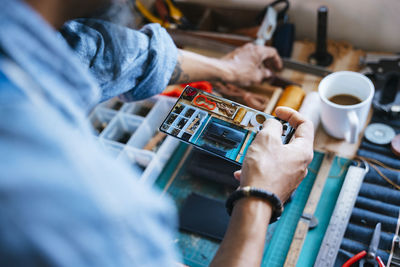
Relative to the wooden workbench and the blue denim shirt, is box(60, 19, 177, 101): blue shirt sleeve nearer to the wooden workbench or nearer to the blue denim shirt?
the blue denim shirt

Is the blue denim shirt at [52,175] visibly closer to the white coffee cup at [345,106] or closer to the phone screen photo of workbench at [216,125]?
the phone screen photo of workbench at [216,125]

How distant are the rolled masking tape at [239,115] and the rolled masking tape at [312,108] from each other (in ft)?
0.88

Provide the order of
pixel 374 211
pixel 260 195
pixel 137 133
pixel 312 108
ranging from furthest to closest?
pixel 137 133
pixel 312 108
pixel 374 211
pixel 260 195

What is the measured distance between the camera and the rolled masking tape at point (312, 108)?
0.88 m

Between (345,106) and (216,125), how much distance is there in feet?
1.09

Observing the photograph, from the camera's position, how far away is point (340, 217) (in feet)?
2.47

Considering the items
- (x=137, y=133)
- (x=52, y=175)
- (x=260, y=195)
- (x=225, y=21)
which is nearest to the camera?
(x=52, y=175)

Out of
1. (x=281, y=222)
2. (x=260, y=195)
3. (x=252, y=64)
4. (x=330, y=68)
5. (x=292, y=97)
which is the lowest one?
(x=260, y=195)

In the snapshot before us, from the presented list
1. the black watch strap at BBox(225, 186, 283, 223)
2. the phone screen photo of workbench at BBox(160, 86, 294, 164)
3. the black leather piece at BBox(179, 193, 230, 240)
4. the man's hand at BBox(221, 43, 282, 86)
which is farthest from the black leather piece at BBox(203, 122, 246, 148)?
the man's hand at BBox(221, 43, 282, 86)

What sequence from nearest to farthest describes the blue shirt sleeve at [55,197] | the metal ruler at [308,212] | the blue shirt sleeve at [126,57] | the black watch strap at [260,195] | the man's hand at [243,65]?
the blue shirt sleeve at [55,197]
the black watch strap at [260,195]
the blue shirt sleeve at [126,57]
the metal ruler at [308,212]
the man's hand at [243,65]

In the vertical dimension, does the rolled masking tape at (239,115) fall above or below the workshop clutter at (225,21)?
below

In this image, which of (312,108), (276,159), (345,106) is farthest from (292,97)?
(276,159)

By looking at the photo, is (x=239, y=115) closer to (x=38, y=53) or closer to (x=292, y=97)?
(x=292, y=97)

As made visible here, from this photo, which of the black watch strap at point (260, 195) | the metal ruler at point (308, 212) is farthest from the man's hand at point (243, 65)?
the black watch strap at point (260, 195)
